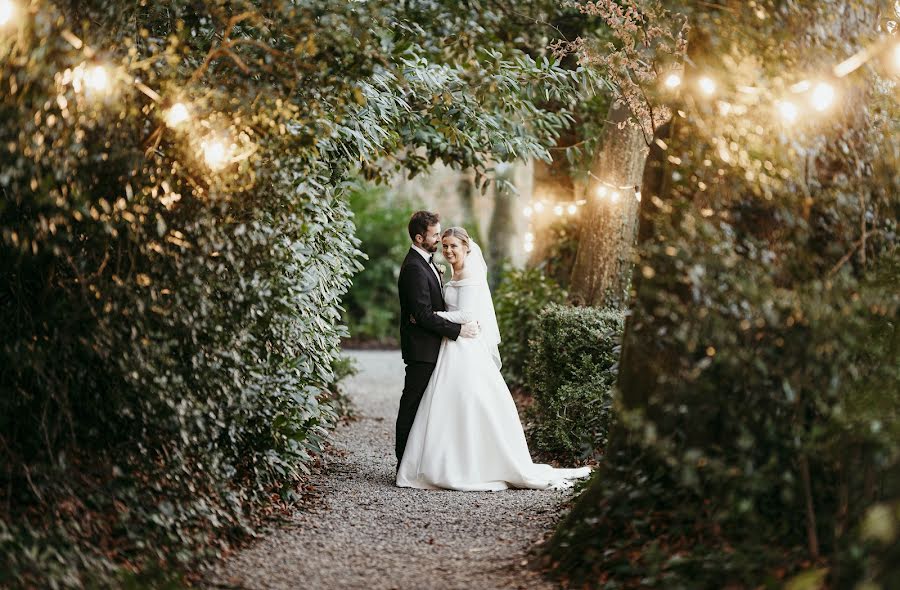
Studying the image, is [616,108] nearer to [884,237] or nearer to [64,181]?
[884,237]

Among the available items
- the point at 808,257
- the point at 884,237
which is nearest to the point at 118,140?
the point at 808,257

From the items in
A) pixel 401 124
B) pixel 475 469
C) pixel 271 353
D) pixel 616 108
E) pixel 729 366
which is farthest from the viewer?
pixel 616 108

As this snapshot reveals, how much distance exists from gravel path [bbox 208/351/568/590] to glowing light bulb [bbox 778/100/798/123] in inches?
110

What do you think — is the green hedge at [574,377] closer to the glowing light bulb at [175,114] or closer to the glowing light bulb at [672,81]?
the glowing light bulb at [672,81]

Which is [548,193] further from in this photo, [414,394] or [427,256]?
[414,394]

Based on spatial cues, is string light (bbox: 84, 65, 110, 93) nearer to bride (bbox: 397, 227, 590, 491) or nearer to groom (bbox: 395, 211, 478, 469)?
groom (bbox: 395, 211, 478, 469)

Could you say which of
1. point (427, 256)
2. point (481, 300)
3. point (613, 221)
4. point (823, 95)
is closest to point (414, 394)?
point (481, 300)

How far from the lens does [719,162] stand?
5242 mm

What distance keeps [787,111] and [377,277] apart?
1961cm

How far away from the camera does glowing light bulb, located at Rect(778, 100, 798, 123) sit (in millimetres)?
5039

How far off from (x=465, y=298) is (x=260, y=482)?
253cm

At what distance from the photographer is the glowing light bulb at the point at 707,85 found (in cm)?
534

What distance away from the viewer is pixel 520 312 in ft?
43.7

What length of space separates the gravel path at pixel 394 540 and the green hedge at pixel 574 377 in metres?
1.46
